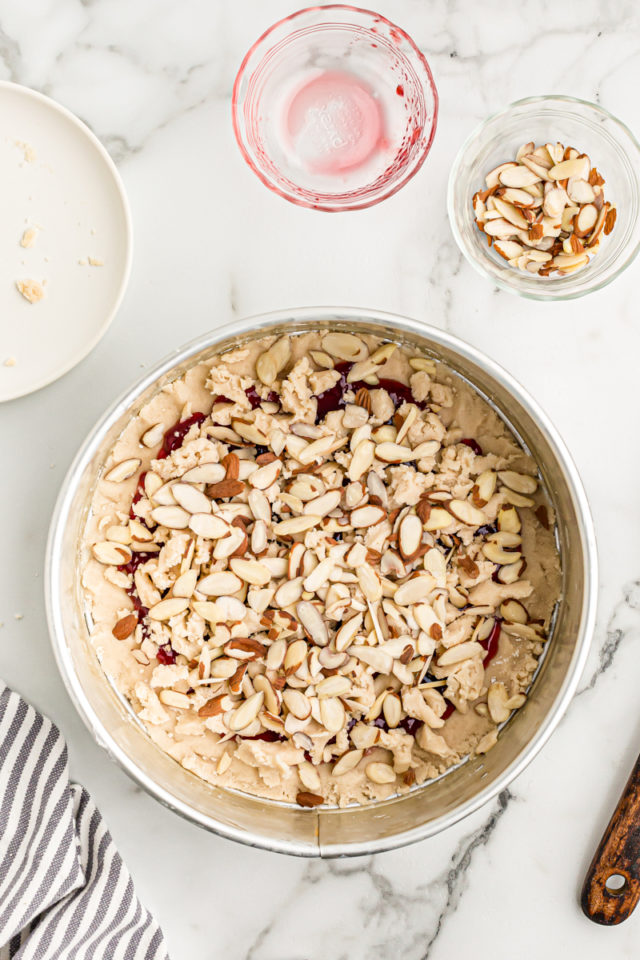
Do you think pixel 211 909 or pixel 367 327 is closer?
pixel 367 327

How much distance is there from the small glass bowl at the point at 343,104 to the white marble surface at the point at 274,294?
0.02 meters

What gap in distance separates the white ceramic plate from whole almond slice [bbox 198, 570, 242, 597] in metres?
0.26

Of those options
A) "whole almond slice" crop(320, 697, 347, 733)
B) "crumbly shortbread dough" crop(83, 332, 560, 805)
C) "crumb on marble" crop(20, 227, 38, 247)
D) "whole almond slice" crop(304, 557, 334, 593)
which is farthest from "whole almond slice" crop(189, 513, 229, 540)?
"crumb on marble" crop(20, 227, 38, 247)

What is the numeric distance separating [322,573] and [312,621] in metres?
0.05

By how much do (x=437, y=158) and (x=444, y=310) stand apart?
6.4 inches

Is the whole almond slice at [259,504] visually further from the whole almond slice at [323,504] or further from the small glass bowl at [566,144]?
the small glass bowl at [566,144]

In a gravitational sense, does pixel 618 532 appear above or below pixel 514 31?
below

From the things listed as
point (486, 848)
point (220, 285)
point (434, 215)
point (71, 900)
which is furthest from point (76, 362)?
point (486, 848)

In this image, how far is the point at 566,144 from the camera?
0.84 metres

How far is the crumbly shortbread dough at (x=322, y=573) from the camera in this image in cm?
80

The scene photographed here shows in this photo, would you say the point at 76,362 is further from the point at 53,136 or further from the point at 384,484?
the point at 384,484

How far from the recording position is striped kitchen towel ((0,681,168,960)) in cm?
80

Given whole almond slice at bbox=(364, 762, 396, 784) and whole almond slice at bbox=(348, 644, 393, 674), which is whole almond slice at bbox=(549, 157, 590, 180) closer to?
whole almond slice at bbox=(348, 644, 393, 674)

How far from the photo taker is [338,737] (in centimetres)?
81
